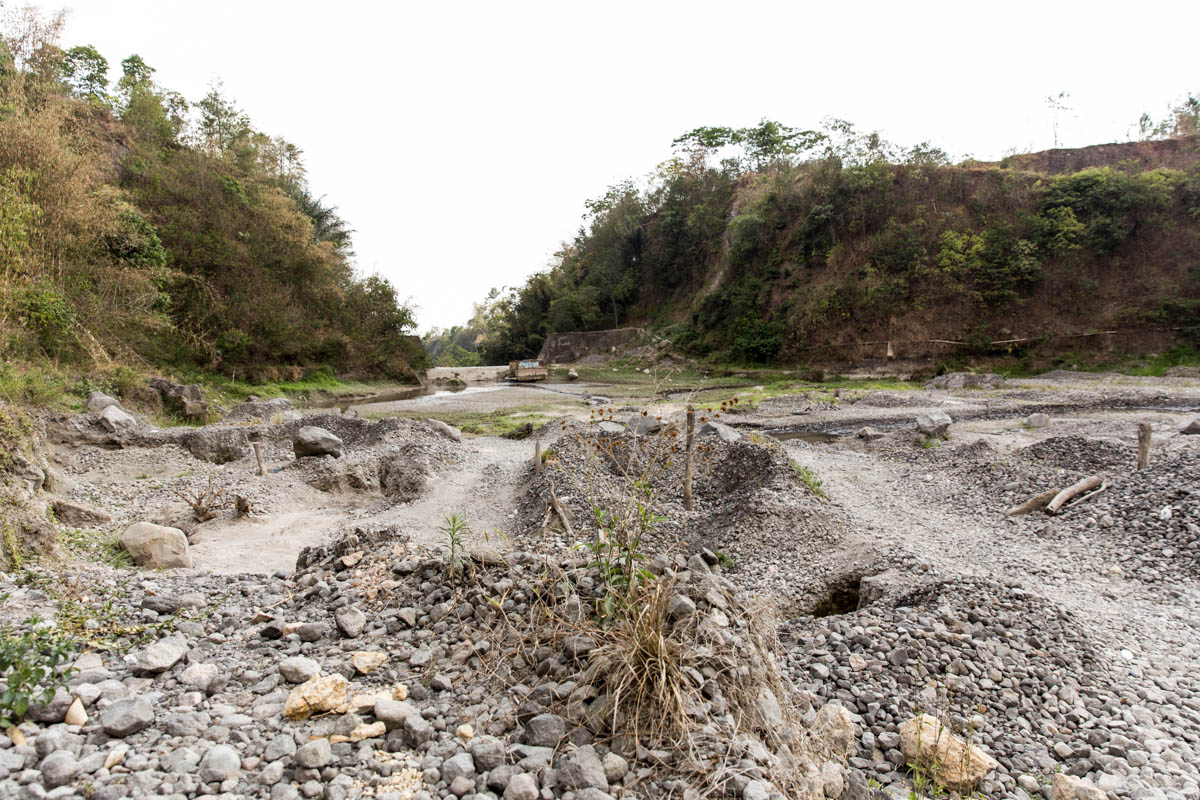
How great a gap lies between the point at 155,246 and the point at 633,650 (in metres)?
20.1

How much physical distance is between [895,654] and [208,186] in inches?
1036

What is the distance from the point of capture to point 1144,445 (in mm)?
7234

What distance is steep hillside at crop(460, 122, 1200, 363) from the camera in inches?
883

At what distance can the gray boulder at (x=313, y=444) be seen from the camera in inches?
372

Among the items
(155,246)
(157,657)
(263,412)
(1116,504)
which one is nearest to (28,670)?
(157,657)

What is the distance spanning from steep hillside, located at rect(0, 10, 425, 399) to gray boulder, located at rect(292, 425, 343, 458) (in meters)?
3.89

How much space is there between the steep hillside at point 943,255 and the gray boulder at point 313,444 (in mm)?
23153

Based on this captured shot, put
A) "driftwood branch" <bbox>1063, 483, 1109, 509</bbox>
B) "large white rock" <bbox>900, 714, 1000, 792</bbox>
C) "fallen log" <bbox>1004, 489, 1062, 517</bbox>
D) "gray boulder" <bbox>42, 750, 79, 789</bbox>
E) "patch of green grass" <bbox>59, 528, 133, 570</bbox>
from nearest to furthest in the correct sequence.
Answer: "gray boulder" <bbox>42, 750, 79, 789</bbox>
"large white rock" <bbox>900, 714, 1000, 792</bbox>
"patch of green grass" <bbox>59, 528, 133, 570</bbox>
"driftwood branch" <bbox>1063, 483, 1109, 509</bbox>
"fallen log" <bbox>1004, 489, 1062, 517</bbox>

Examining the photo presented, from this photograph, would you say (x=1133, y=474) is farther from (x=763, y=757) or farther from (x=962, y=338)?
(x=962, y=338)

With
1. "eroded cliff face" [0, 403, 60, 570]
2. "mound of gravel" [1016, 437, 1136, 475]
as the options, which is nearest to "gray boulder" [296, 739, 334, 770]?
"eroded cliff face" [0, 403, 60, 570]

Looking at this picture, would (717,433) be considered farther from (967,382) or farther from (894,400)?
(967,382)

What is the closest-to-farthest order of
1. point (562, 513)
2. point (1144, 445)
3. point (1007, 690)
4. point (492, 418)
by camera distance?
point (1007, 690) < point (562, 513) < point (1144, 445) < point (492, 418)

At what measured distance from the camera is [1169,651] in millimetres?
3734

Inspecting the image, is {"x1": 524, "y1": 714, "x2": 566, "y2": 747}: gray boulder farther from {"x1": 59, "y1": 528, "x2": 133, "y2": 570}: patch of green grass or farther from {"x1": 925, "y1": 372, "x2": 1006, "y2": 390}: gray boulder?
{"x1": 925, "y1": 372, "x2": 1006, "y2": 390}: gray boulder
